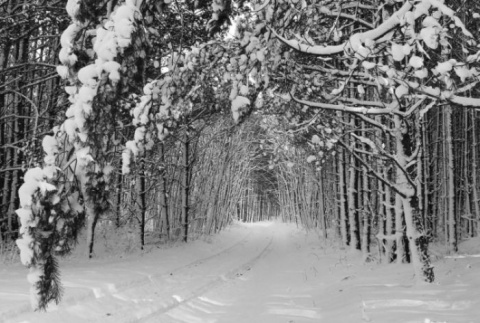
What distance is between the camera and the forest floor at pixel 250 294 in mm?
6133

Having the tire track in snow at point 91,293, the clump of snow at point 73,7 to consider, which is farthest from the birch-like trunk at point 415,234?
the clump of snow at point 73,7

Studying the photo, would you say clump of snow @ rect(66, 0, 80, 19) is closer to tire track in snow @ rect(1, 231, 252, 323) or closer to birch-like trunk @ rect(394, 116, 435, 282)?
tire track in snow @ rect(1, 231, 252, 323)

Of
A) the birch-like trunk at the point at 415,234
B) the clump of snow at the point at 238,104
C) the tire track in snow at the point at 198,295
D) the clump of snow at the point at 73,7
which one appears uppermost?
the clump of snow at the point at 73,7

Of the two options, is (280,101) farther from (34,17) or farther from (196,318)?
(34,17)

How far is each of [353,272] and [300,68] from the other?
20.9 feet

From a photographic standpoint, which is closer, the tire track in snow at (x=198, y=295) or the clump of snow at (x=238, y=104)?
the clump of snow at (x=238, y=104)

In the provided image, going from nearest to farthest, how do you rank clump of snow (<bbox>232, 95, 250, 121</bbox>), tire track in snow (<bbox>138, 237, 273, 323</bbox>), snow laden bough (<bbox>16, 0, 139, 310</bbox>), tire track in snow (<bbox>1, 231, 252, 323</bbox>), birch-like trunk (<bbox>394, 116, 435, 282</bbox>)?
snow laden bough (<bbox>16, 0, 139, 310</bbox>) < clump of snow (<bbox>232, 95, 250, 121</bbox>) < tire track in snow (<bbox>1, 231, 252, 323</bbox>) < tire track in snow (<bbox>138, 237, 273, 323</bbox>) < birch-like trunk (<bbox>394, 116, 435, 282</bbox>)

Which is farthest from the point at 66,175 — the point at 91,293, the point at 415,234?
the point at 415,234

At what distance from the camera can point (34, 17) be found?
34.2 feet

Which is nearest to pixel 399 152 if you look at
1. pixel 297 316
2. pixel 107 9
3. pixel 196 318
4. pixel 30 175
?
pixel 297 316

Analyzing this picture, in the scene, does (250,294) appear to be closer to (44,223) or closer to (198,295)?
(198,295)

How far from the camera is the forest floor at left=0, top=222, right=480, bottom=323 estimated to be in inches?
241

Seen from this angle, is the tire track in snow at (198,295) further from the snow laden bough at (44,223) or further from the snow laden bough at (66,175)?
the snow laden bough at (66,175)

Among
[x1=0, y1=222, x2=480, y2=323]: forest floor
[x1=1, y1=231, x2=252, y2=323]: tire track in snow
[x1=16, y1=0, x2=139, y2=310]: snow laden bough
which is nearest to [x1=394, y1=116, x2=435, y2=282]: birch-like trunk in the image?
[x1=0, y1=222, x2=480, y2=323]: forest floor
